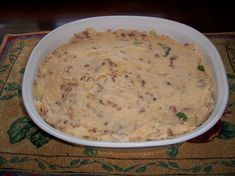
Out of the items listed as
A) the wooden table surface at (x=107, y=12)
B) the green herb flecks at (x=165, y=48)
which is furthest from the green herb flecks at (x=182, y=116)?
the wooden table surface at (x=107, y=12)

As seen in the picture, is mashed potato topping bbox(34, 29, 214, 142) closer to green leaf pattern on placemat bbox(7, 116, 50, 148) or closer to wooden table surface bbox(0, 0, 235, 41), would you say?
green leaf pattern on placemat bbox(7, 116, 50, 148)

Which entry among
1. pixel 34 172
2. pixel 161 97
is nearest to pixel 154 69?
pixel 161 97

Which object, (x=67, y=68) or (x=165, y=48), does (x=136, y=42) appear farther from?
(x=67, y=68)

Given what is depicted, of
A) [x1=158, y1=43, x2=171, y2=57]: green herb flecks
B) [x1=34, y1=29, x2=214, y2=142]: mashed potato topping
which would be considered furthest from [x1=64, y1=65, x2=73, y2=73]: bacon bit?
[x1=158, y1=43, x2=171, y2=57]: green herb flecks

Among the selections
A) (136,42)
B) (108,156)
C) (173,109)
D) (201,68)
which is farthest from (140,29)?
(108,156)

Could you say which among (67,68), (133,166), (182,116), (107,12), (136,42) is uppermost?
(107,12)

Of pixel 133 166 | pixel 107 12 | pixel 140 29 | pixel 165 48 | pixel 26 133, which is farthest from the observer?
pixel 107 12
